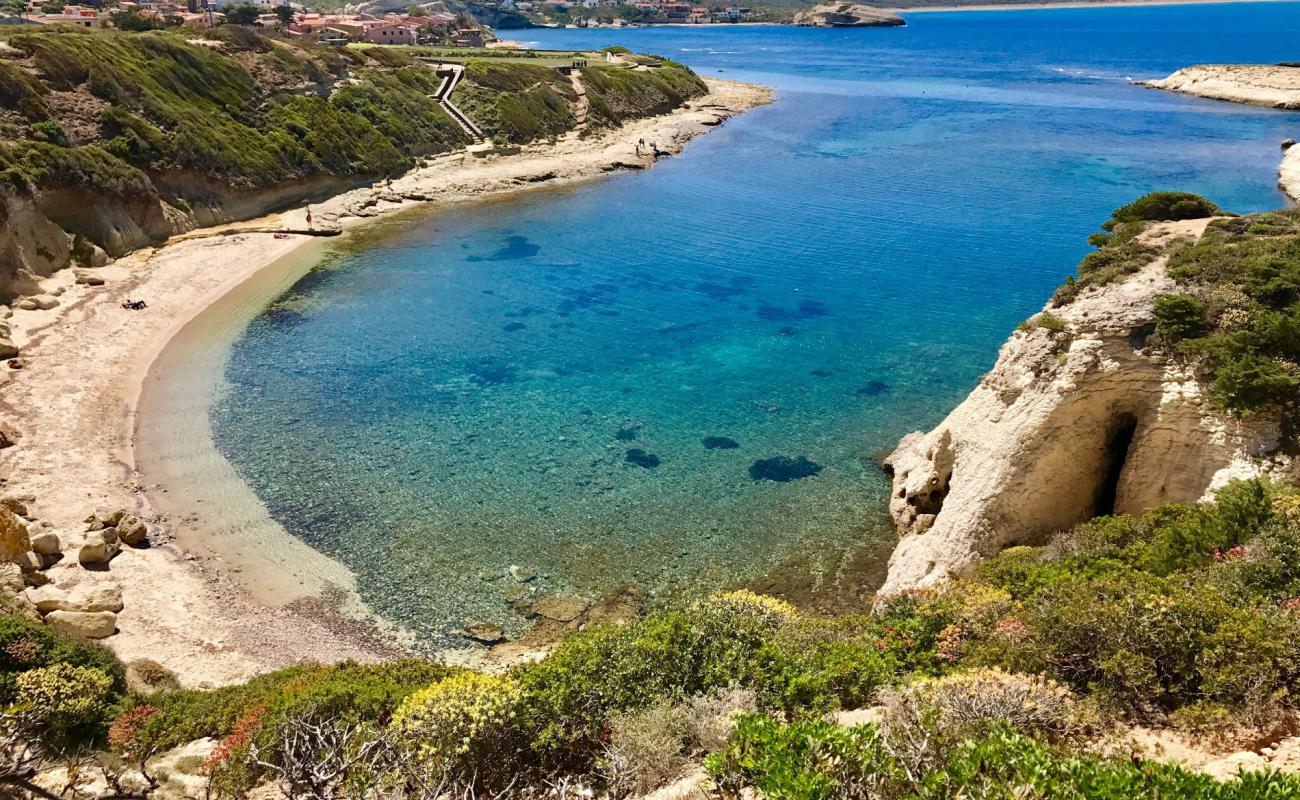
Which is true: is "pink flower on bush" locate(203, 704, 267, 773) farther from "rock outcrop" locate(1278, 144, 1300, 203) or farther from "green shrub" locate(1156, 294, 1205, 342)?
"rock outcrop" locate(1278, 144, 1300, 203)

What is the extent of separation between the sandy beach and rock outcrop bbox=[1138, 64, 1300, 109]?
133024 millimetres

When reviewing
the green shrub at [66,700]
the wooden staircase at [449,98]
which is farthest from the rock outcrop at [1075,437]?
the wooden staircase at [449,98]

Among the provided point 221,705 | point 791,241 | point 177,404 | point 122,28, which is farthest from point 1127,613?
point 122,28

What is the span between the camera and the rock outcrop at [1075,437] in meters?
21.8

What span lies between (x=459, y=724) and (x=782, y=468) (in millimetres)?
20103

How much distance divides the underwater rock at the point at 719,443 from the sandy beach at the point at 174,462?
49.8 ft

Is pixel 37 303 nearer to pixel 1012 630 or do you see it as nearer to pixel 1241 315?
pixel 1012 630

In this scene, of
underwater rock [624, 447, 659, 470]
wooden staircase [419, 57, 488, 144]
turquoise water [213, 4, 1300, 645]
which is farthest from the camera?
wooden staircase [419, 57, 488, 144]

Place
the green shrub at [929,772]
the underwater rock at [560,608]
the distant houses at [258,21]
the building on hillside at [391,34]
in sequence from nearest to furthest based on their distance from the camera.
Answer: the green shrub at [929,772] → the underwater rock at [560,608] → the distant houses at [258,21] → the building on hillside at [391,34]

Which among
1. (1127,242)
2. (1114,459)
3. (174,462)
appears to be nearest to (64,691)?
(174,462)

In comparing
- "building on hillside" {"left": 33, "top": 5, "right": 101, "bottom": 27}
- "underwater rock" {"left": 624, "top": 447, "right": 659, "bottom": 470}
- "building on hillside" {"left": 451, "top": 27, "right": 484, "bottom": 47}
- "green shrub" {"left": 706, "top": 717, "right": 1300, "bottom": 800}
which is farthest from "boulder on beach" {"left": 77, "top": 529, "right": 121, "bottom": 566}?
"building on hillside" {"left": 451, "top": 27, "right": 484, "bottom": 47}

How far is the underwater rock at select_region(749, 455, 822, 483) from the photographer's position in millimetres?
30953

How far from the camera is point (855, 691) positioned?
1451cm

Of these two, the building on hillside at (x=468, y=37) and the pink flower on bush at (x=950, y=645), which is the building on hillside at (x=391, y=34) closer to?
the building on hillside at (x=468, y=37)
